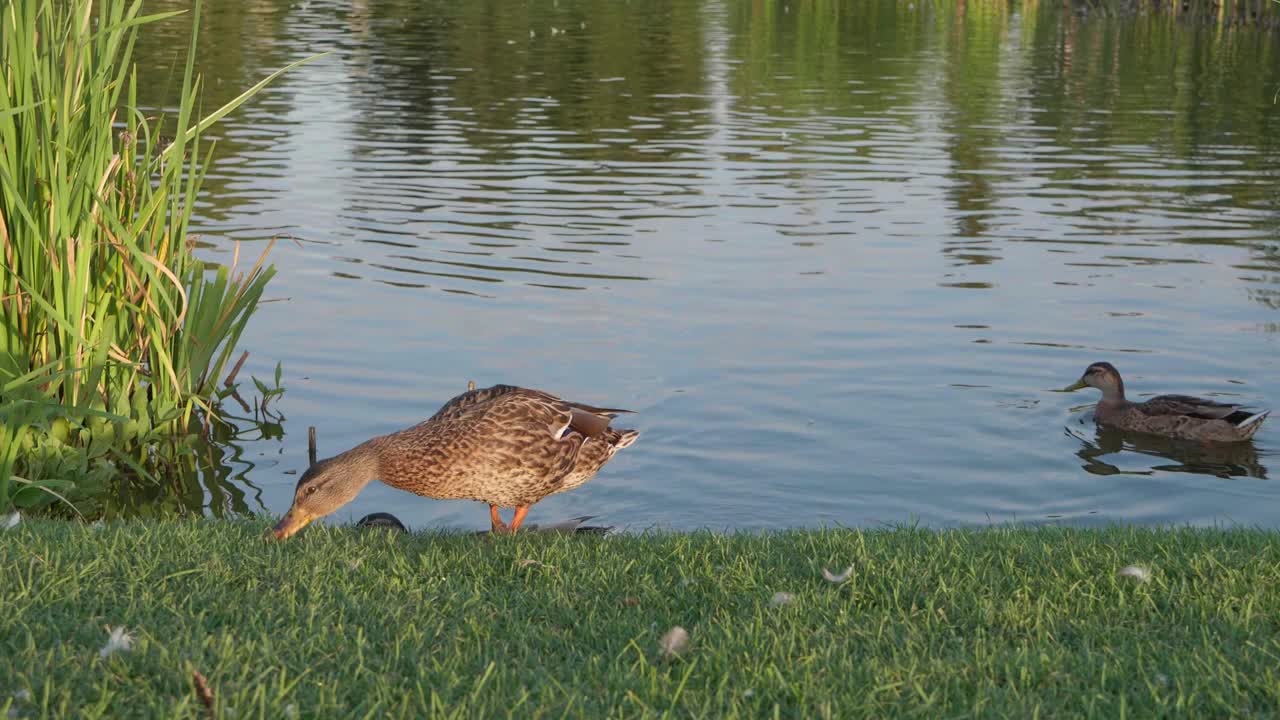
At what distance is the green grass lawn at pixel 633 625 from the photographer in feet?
16.4

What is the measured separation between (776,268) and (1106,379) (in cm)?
537

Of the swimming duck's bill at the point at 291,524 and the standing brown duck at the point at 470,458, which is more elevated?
the standing brown duck at the point at 470,458

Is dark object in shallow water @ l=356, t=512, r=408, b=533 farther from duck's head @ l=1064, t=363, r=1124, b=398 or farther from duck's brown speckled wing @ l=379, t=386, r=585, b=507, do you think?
duck's head @ l=1064, t=363, r=1124, b=398

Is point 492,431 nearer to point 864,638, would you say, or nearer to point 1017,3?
point 864,638

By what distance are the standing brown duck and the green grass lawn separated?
1.03ft

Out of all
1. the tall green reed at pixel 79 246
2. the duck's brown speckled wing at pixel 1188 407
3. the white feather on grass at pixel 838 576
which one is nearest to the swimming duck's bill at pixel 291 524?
the tall green reed at pixel 79 246

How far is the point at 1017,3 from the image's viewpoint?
5322 cm

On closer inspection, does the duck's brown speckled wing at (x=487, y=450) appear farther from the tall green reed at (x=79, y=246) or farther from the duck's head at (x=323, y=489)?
the tall green reed at (x=79, y=246)

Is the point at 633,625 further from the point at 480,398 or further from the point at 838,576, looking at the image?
the point at 480,398

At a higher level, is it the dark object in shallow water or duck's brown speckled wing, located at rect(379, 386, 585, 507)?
duck's brown speckled wing, located at rect(379, 386, 585, 507)

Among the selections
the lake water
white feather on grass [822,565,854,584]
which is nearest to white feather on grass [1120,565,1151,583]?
white feather on grass [822,565,854,584]

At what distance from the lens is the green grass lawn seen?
5.01m

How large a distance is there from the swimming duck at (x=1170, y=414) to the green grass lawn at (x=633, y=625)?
4259 mm

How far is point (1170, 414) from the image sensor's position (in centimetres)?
1176
